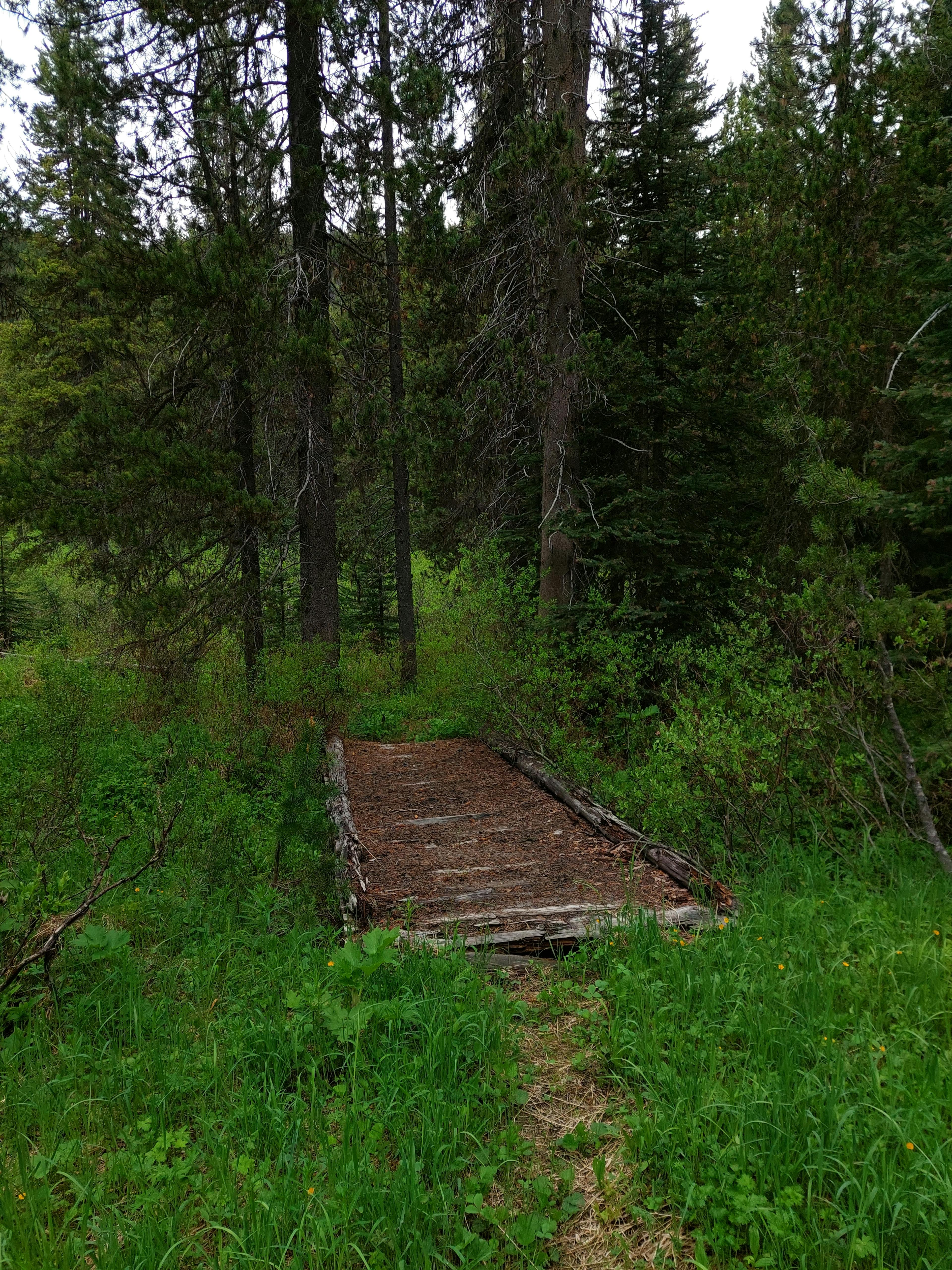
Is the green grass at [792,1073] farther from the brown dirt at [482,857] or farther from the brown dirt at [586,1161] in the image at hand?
the brown dirt at [482,857]

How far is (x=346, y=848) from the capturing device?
510 centimetres

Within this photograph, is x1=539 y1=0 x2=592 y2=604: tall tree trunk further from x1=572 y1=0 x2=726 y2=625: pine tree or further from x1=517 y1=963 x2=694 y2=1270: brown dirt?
x1=517 y1=963 x2=694 y2=1270: brown dirt

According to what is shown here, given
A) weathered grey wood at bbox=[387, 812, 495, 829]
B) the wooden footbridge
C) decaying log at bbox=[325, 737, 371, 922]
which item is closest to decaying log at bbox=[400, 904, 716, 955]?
the wooden footbridge

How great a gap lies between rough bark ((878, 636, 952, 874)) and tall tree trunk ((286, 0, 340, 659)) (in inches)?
303

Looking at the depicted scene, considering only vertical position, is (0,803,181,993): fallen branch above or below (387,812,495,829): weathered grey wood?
above

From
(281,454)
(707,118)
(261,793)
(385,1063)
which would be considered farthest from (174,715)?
(707,118)

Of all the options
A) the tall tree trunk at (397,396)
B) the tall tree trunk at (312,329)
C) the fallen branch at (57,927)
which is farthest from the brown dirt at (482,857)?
the tall tree trunk at (397,396)

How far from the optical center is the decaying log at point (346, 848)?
4.05 metres

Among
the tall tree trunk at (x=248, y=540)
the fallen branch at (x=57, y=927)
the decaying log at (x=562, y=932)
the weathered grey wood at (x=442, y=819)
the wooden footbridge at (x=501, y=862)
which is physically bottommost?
the weathered grey wood at (x=442, y=819)

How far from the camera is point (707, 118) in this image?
9453 mm

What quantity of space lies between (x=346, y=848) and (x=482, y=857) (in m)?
1.00

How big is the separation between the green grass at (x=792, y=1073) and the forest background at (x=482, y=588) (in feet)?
0.07

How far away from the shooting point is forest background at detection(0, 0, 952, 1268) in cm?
239

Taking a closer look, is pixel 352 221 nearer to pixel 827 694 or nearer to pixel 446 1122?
pixel 827 694
